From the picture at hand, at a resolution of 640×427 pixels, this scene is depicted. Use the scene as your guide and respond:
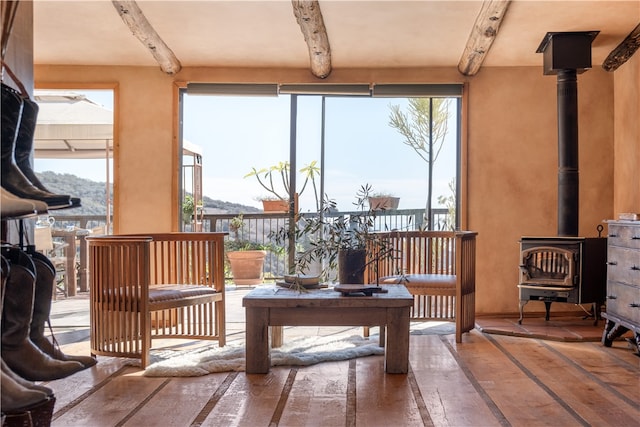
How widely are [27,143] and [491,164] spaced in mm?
4591

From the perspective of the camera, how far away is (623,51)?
15.8 ft

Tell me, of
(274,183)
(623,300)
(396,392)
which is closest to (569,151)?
(623,300)

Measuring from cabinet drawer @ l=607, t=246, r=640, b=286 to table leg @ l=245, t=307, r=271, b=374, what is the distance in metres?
2.34

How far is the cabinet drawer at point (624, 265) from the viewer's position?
3.76m

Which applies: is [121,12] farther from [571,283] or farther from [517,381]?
[571,283]

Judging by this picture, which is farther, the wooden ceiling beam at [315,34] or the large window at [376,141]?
the large window at [376,141]

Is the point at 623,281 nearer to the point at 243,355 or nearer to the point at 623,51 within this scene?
the point at 623,51

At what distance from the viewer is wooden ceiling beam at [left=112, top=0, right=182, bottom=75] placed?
4188mm

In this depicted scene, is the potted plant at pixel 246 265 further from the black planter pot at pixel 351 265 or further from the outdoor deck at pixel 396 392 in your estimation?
the black planter pot at pixel 351 265

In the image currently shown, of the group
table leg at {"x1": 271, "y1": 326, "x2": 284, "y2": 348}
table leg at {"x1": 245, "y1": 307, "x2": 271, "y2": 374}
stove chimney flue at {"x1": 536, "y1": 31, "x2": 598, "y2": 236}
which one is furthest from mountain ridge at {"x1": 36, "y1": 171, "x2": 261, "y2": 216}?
stove chimney flue at {"x1": 536, "y1": 31, "x2": 598, "y2": 236}

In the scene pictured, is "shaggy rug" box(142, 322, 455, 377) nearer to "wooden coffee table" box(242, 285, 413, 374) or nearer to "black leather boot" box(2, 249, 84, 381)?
"wooden coffee table" box(242, 285, 413, 374)

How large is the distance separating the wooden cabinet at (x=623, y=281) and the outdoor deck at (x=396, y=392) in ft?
0.62

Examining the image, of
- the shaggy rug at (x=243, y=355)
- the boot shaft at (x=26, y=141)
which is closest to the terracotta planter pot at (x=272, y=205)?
the shaggy rug at (x=243, y=355)

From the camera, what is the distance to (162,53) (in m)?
4.87
